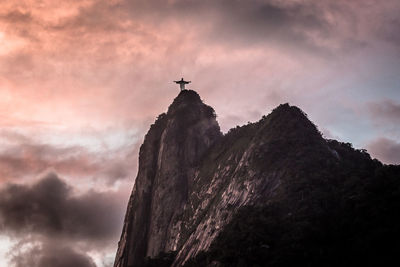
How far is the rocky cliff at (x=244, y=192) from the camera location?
110062 mm

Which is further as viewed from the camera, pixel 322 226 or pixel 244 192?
pixel 244 192

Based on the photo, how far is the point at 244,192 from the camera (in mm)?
134500

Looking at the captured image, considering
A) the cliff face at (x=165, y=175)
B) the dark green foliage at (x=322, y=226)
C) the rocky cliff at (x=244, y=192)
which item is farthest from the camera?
the cliff face at (x=165, y=175)

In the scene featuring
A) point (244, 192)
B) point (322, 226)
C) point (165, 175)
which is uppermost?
point (165, 175)

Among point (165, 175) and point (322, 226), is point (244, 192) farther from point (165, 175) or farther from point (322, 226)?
point (165, 175)

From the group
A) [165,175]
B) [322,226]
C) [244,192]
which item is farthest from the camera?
[165,175]

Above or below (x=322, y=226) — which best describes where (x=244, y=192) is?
above

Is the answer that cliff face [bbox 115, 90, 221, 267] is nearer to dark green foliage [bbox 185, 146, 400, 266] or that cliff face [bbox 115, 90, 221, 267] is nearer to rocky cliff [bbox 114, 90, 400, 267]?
rocky cliff [bbox 114, 90, 400, 267]

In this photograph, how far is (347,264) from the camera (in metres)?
99.1

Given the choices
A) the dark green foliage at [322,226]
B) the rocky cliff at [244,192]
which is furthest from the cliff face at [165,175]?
the dark green foliage at [322,226]

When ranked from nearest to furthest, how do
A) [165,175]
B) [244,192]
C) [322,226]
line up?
1. [322,226]
2. [244,192]
3. [165,175]

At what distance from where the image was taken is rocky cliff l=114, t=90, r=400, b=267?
110062 millimetres

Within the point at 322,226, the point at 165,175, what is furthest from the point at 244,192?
the point at 165,175

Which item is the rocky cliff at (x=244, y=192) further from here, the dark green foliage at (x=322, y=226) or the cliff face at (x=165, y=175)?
the cliff face at (x=165, y=175)
